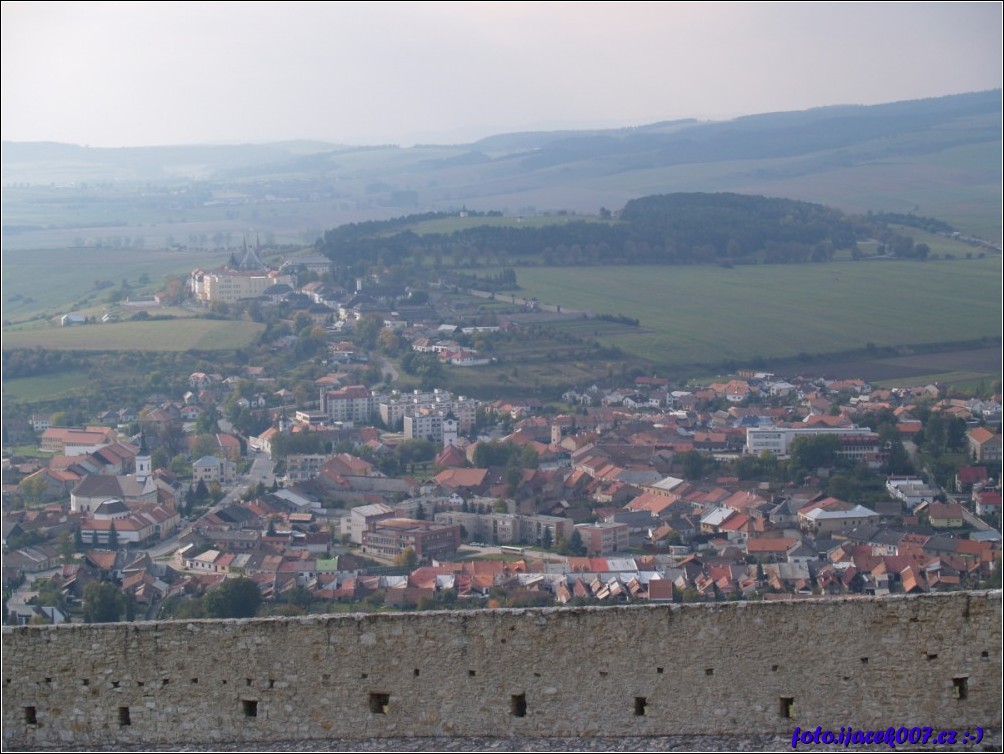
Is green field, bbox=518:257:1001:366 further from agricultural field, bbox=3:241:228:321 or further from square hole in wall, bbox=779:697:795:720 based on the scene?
square hole in wall, bbox=779:697:795:720

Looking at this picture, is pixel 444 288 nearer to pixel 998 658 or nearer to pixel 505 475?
pixel 505 475

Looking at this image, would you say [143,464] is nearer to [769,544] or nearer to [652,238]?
[769,544]

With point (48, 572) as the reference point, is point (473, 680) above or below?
above

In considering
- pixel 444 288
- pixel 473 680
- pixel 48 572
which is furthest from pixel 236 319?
pixel 473 680

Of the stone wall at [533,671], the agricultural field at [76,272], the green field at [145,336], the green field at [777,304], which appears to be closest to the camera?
the stone wall at [533,671]

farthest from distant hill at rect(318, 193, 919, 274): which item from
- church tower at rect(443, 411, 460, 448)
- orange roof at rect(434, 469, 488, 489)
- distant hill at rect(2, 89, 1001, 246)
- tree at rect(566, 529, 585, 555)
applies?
tree at rect(566, 529, 585, 555)

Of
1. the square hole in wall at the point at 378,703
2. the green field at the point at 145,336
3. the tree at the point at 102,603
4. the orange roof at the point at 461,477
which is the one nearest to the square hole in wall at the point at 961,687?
the square hole in wall at the point at 378,703

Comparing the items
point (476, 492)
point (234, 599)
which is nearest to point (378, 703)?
point (234, 599)

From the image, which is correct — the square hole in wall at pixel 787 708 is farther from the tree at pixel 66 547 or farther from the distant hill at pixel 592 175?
the distant hill at pixel 592 175
